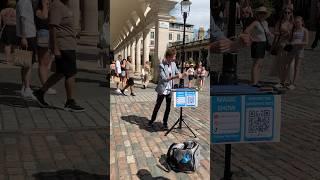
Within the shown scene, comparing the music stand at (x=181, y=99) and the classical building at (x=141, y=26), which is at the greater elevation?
the classical building at (x=141, y=26)

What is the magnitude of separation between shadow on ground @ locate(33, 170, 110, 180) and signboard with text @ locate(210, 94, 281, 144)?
2.45ft

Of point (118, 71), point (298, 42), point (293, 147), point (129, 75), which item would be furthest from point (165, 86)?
point (298, 42)

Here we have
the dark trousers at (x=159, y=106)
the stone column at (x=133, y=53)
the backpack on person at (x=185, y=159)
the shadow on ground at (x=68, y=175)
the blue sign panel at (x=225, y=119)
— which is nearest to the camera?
the shadow on ground at (x=68, y=175)

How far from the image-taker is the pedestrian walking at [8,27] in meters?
2.19

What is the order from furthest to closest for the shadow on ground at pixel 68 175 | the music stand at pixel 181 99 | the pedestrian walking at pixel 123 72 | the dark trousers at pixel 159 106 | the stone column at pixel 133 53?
the dark trousers at pixel 159 106 < the music stand at pixel 181 99 < the stone column at pixel 133 53 < the pedestrian walking at pixel 123 72 < the shadow on ground at pixel 68 175

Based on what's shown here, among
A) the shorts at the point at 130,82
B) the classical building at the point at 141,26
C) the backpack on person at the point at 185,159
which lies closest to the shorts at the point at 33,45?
the classical building at the point at 141,26

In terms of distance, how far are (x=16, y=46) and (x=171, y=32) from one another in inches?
62.7

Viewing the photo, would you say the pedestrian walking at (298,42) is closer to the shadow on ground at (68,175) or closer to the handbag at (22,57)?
the shadow on ground at (68,175)

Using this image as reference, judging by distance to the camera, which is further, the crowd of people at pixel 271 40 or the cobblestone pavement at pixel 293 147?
the cobblestone pavement at pixel 293 147

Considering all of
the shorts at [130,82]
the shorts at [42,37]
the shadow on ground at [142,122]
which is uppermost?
the shorts at [42,37]

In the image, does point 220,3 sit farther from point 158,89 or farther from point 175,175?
point 158,89

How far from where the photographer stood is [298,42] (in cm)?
264

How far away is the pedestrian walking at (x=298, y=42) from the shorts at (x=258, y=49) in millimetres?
192

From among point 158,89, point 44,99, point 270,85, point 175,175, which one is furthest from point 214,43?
point 158,89
